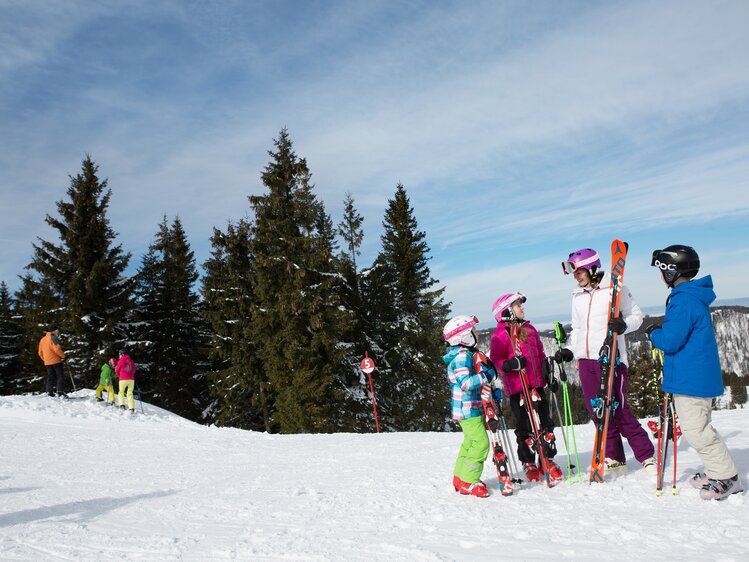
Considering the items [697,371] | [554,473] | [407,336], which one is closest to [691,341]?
[697,371]

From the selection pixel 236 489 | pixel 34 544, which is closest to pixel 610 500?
pixel 236 489

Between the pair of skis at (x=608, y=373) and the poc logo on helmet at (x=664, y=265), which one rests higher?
the poc logo on helmet at (x=664, y=265)

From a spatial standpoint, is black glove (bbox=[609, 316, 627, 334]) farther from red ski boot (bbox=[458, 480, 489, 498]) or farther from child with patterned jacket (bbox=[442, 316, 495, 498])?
red ski boot (bbox=[458, 480, 489, 498])

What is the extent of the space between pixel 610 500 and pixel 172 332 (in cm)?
3157

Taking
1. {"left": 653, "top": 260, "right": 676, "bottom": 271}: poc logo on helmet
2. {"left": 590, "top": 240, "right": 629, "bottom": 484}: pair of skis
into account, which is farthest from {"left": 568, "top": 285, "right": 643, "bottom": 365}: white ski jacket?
{"left": 653, "top": 260, "right": 676, "bottom": 271}: poc logo on helmet

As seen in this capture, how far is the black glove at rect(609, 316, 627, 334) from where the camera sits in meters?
5.18

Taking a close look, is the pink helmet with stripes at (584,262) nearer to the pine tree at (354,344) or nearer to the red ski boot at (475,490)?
the red ski boot at (475,490)

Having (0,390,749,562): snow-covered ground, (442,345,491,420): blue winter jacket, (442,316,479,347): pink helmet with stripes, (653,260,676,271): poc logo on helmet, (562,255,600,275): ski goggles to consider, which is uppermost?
(562,255,600,275): ski goggles

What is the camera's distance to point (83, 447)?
10.3 meters

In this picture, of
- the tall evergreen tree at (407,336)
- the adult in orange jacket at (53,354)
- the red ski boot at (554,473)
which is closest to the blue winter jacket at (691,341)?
the red ski boot at (554,473)

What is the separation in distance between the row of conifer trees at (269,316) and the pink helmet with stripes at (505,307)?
56.0ft

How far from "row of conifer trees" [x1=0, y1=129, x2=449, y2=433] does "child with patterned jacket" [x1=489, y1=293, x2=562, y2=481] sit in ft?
55.8

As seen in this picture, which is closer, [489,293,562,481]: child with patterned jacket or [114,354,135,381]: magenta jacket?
[489,293,562,481]: child with patterned jacket

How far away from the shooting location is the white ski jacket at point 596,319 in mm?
5590
